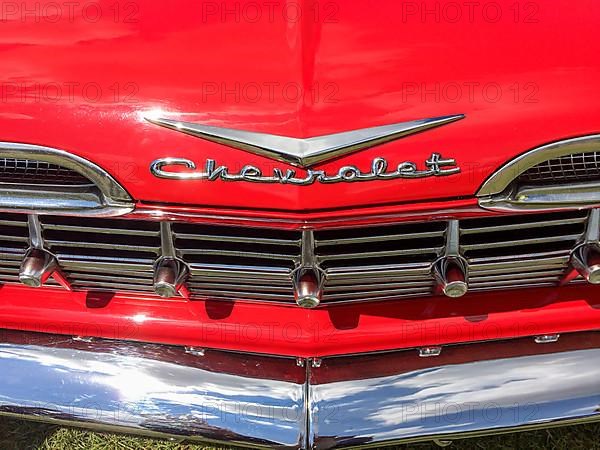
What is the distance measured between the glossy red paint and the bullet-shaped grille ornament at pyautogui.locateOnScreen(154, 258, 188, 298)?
0.17m

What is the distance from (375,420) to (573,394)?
1.77ft

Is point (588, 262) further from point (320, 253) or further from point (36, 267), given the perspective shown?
point (36, 267)

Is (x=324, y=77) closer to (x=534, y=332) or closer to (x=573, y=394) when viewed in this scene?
(x=534, y=332)

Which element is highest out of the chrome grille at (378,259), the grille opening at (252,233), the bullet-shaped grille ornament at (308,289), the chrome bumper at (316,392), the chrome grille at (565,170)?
the chrome grille at (565,170)

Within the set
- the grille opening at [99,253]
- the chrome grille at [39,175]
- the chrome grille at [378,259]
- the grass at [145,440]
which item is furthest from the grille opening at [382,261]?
the grass at [145,440]

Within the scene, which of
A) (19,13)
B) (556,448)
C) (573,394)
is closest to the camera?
(19,13)

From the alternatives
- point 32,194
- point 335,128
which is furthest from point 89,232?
point 335,128

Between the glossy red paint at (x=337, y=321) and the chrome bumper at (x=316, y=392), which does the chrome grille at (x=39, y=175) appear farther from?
the chrome bumper at (x=316, y=392)

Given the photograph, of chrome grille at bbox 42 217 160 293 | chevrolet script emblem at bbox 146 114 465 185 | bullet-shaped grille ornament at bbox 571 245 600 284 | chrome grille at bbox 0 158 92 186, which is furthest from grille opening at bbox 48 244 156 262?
bullet-shaped grille ornament at bbox 571 245 600 284

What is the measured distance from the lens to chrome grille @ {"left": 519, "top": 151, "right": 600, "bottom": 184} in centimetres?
158

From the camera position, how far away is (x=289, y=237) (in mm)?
1679

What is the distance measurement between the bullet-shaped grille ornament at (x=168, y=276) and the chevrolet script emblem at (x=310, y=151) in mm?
315

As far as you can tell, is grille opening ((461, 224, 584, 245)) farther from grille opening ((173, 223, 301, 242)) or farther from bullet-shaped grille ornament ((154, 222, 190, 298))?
bullet-shaped grille ornament ((154, 222, 190, 298))

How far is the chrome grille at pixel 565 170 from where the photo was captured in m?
1.58
